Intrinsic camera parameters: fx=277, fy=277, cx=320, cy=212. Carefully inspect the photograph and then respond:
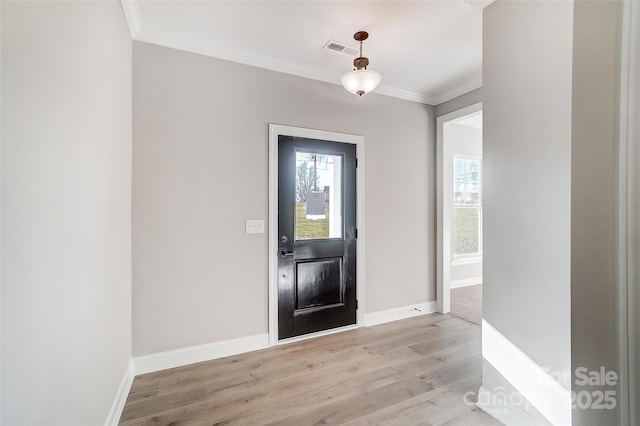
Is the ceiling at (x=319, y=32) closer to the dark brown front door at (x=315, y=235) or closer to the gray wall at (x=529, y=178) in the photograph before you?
the gray wall at (x=529, y=178)

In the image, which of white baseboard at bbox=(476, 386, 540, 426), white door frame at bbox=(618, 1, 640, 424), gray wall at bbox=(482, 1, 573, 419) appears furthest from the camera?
white baseboard at bbox=(476, 386, 540, 426)

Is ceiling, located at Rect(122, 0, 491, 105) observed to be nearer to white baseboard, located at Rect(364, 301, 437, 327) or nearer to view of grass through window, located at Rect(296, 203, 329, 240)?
view of grass through window, located at Rect(296, 203, 329, 240)

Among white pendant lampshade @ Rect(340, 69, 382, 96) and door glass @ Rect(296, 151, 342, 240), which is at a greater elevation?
white pendant lampshade @ Rect(340, 69, 382, 96)

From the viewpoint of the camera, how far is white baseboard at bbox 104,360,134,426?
1.65 metres

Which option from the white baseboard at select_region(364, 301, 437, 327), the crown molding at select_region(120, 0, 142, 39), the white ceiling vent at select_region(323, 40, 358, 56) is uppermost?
the white ceiling vent at select_region(323, 40, 358, 56)

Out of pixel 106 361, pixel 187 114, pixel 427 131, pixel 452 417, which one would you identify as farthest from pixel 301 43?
pixel 452 417

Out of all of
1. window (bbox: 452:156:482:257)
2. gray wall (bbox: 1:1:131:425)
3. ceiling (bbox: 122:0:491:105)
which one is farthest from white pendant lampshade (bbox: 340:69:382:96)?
window (bbox: 452:156:482:257)

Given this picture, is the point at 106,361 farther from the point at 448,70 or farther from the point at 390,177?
the point at 448,70

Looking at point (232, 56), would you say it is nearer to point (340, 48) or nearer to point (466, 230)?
point (340, 48)

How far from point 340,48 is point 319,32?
298mm

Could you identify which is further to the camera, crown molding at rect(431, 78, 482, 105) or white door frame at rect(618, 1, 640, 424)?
crown molding at rect(431, 78, 482, 105)

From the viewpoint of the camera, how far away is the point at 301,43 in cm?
246

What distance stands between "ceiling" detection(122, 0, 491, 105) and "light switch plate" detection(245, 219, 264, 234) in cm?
151

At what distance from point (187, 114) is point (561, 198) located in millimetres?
2745
